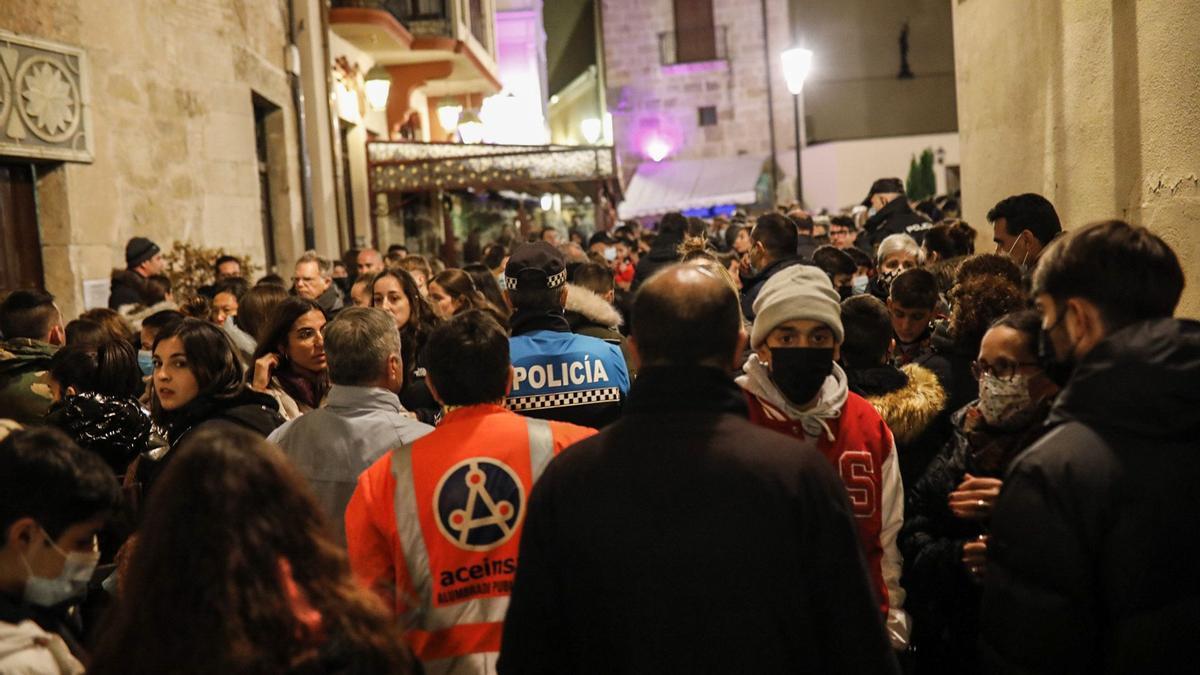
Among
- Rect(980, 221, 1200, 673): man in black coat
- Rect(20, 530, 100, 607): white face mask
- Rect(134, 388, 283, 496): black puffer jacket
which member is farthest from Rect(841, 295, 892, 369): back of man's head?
Rect(20, 530, 100, 607): white face mask

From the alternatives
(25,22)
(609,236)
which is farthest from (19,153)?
(609,236)

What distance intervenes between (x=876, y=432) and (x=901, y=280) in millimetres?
1700

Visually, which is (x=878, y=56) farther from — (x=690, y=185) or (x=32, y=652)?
(x=32, y=652)

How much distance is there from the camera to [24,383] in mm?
5281

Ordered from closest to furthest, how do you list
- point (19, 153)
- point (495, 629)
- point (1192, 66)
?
point (495, 629) → point (1192, 66) → point (19, 153)

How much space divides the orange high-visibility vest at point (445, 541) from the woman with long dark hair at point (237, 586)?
1109mm

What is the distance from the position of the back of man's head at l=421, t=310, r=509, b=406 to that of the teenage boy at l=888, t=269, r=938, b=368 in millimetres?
2286

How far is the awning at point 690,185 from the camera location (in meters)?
36.2

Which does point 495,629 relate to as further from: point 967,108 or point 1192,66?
point 967,108

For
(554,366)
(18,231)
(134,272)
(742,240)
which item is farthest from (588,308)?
(742,240)

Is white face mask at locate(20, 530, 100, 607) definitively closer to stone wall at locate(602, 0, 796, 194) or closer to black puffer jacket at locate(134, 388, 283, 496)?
black puffer jacket at locate(134, 388, 283, 496)

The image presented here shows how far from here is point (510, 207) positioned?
2648 centimetres

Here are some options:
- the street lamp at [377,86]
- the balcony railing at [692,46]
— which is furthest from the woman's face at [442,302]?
the balcony railing at [692,46]

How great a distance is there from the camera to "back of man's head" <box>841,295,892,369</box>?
431 centimetres
